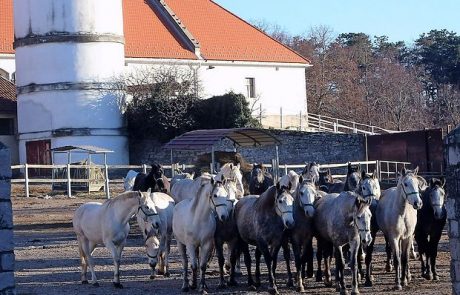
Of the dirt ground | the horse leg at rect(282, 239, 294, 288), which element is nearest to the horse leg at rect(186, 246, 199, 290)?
the dirt ground

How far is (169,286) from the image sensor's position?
65.6 ft

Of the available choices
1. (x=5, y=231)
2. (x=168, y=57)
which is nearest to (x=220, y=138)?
(x=5, y=231)

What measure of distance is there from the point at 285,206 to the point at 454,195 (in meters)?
5.48

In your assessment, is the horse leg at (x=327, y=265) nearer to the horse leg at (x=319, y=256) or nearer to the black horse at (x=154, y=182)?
the horse leg at (x=319, y=256)

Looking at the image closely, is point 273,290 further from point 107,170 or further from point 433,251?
point 107,170

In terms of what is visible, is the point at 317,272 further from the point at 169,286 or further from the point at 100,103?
the point at 100,103

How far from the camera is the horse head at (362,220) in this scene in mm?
17812

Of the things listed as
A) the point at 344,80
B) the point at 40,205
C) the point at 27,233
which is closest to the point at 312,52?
the point at 344,80

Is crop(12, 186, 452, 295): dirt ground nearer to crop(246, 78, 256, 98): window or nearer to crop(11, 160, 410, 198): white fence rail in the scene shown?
crop(11, 160, 410, 198): white fence rail

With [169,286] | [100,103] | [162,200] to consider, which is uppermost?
[100,103]

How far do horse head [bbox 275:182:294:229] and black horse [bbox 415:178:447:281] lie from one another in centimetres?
305

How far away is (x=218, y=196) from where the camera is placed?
1855 centimetres

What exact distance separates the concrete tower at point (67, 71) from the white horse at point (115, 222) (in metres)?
32.4

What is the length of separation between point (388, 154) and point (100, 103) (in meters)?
14.9
